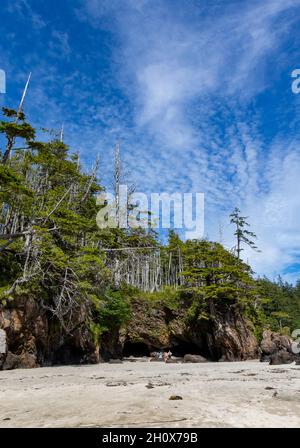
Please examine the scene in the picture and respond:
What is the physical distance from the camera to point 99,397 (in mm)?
7453

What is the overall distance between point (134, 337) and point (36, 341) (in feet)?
46.2

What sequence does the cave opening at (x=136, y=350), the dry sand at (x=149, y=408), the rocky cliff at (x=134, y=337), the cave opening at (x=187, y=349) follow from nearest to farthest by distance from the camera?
the dry sand at (x=149, y=408) < the rocky cliff at (x=134, y=337) < the cave opening at (x=187, y=349) < the cave opening at (x=136, y=350)

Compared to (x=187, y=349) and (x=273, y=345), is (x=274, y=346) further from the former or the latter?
(x=187, y=349)

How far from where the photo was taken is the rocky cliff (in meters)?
16.7

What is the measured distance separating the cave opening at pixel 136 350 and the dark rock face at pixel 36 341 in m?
11.4

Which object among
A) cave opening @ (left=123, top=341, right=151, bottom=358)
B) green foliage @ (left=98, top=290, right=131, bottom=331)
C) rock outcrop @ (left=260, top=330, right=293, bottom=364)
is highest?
green foliage @ (left=98, top=290, right=131, bottom=331)

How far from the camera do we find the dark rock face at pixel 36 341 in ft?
51.8

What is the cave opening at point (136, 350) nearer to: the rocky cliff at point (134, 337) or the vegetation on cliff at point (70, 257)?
the rocky cliff at point (134, 337)

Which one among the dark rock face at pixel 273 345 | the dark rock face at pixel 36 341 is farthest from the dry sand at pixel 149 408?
the dark rock face at pixel 273 345

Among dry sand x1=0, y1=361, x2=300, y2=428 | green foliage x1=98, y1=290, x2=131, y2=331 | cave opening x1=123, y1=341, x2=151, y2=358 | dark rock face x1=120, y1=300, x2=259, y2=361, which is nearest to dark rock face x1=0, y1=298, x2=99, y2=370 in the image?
green foliage x1=98, y1=290, x2=131, y2=331

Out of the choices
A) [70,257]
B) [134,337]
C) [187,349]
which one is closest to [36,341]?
[70,257]

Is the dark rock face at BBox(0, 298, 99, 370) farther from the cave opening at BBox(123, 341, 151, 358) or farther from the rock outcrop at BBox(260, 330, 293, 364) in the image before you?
the rock outcrop at BBox(260, 330, 293, 364)
